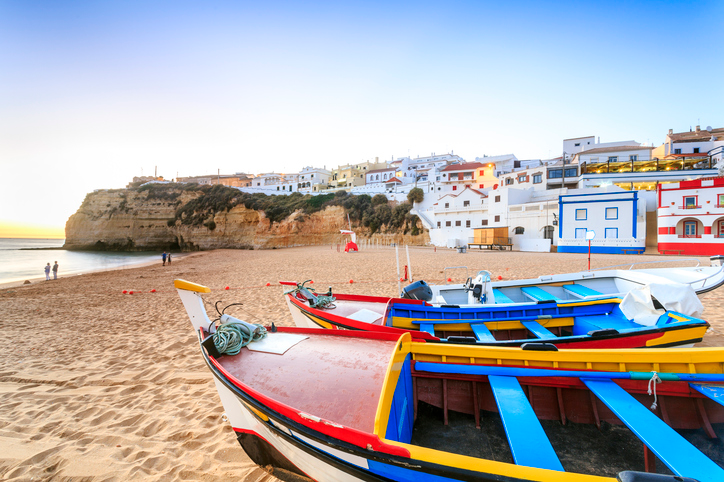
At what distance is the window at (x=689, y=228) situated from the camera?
21.8m

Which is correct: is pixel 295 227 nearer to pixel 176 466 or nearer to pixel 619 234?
pixel 619 234

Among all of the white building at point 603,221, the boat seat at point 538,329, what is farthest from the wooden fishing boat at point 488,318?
the white building at point 603,221

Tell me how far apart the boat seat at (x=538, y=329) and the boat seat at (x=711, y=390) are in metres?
1.94

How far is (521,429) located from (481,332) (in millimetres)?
2579

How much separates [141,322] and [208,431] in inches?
263

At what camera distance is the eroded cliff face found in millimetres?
46594

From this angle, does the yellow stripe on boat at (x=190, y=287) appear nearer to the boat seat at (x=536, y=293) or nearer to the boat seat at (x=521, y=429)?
the boat seat at (x=521, y=429)

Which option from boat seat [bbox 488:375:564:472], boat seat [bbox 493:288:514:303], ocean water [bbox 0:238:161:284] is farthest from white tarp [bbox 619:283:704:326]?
ocean water [bbox 0:238:161:284]

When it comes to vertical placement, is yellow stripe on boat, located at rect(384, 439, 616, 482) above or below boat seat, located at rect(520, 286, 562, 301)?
above

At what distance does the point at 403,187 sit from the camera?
163 feet

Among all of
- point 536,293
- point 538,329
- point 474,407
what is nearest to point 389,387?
point 474,407

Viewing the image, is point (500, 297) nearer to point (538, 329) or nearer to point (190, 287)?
point (538, 329)

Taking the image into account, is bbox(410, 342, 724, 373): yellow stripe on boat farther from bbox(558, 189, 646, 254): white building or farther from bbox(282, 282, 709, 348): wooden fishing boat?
bbox(558, 189, 646, 254): white building

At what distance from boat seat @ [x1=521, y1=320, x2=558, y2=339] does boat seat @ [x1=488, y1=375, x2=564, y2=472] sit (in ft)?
7.30
